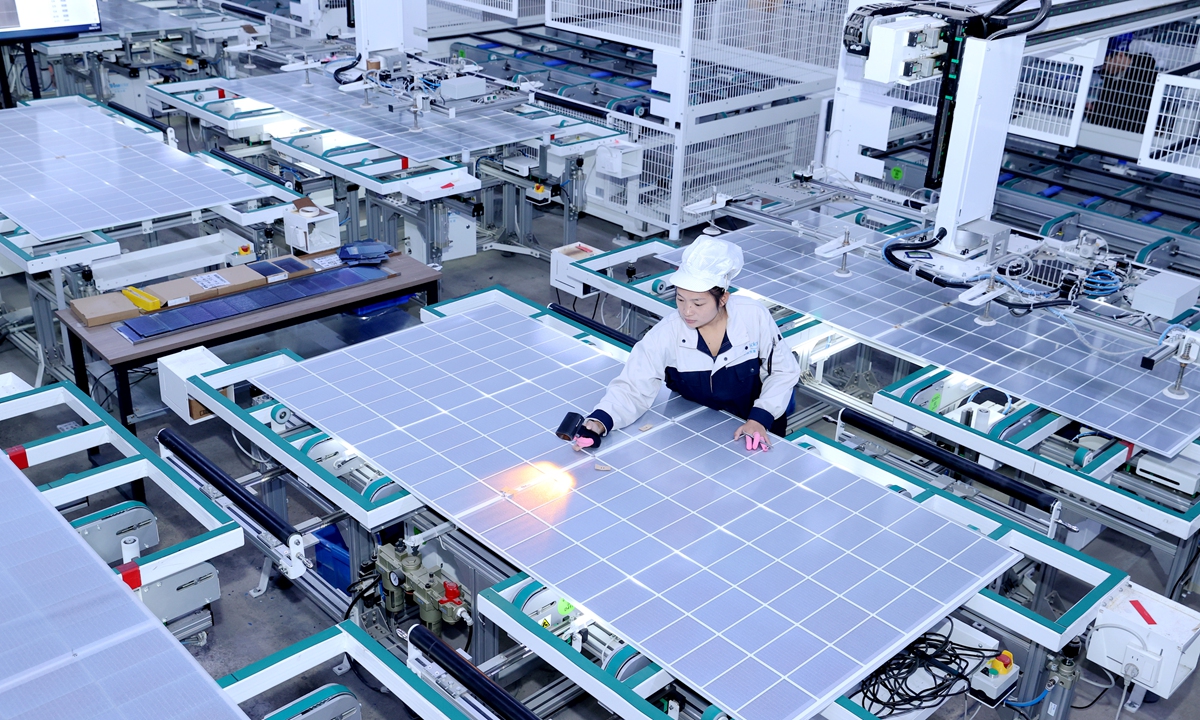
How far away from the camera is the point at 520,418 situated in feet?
11.4

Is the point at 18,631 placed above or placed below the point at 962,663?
above

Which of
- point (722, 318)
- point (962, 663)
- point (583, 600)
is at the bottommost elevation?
point (962, 663)

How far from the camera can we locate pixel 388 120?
7102 millimetres

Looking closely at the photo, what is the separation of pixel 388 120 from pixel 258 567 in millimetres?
3603

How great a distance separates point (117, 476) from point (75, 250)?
222 centimetres

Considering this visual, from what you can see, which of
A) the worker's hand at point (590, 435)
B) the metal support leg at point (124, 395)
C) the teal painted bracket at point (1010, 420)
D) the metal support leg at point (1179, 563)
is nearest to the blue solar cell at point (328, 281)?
the metal support leg at point (124, 395)

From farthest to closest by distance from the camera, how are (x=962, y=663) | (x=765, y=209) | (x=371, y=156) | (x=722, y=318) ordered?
1. (x=371, y=156)
2. (x=765, y=209)
3. (x=722, y=318)
4. (x=962, y=663)

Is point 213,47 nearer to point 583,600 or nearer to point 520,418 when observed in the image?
point 520,418

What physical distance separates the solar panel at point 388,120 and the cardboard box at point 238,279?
5.03 feet

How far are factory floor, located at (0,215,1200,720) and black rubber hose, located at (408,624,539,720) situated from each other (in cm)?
120

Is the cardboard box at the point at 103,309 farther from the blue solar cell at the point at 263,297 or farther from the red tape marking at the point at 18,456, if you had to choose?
the red tape marking at the point at 18,456

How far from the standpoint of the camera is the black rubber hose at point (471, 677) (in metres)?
2.44

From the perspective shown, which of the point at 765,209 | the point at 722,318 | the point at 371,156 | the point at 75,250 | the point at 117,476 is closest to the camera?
the point at 117,476

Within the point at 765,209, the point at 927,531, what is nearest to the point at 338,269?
the point at 765,209
